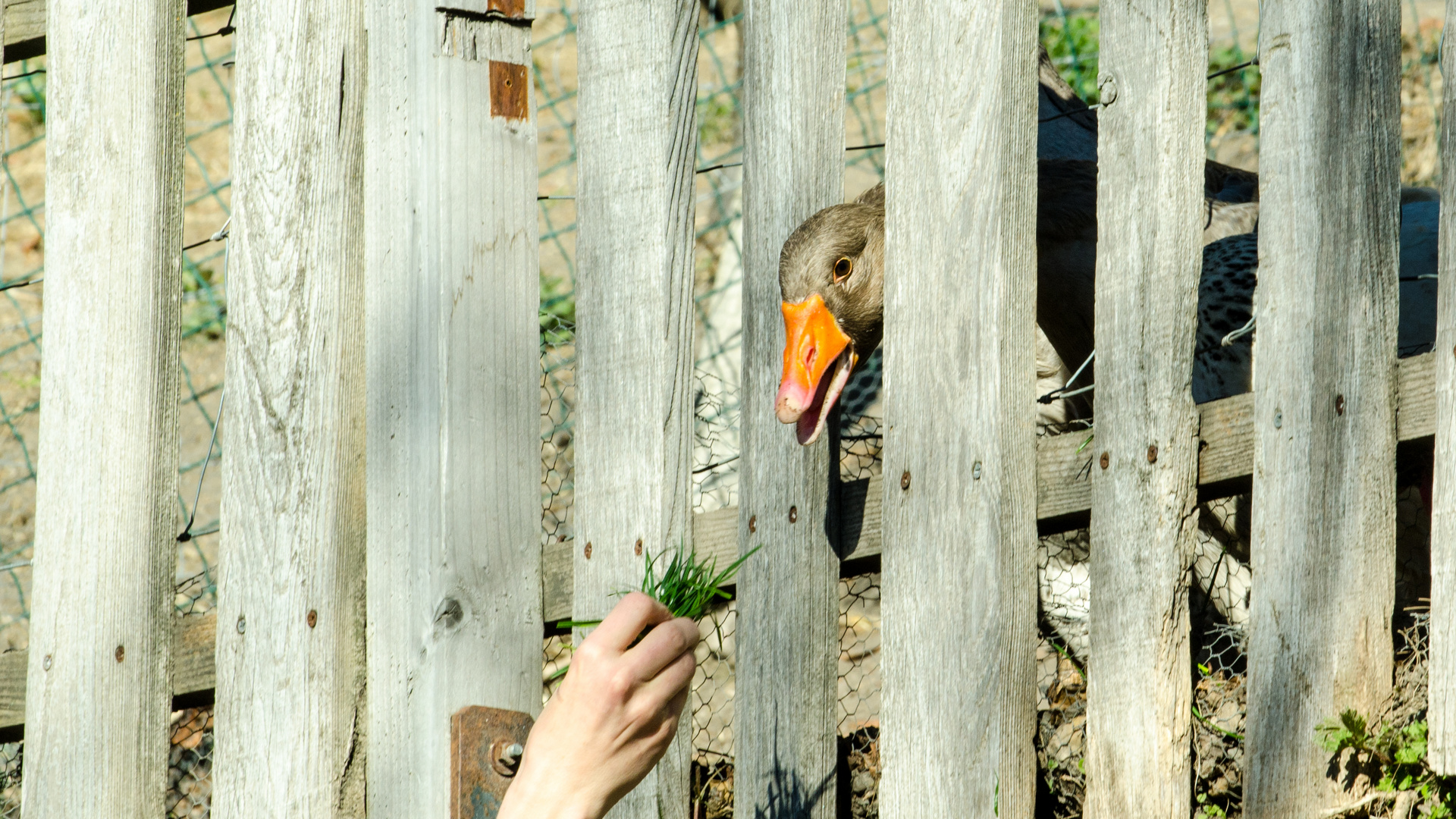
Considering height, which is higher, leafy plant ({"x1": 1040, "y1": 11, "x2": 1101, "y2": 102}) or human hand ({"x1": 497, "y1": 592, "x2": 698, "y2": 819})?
leafy plant ({"x1": 1040, "y1": 11, "x2": 1101, "y2": 102})

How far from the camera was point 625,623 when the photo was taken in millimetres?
1658

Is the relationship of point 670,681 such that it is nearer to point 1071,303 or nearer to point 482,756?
point 482,756

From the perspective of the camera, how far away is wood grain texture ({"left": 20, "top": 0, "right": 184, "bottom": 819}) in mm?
2557

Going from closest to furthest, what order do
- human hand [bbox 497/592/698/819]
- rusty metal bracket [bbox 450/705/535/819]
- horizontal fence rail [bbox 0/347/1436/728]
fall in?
human hand [bbox 497/592/698/819] → rusty metal bracket [bbox 450/705/535/819] → horizontal fence rail [bbox 0/347/1436/728]

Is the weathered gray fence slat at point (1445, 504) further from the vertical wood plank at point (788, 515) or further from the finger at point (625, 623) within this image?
the finger at point (625, 623)

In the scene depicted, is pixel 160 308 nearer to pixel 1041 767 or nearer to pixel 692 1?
pixel 692 1

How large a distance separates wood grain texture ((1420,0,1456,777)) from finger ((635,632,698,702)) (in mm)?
1276

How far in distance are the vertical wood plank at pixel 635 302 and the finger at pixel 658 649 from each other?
601mm

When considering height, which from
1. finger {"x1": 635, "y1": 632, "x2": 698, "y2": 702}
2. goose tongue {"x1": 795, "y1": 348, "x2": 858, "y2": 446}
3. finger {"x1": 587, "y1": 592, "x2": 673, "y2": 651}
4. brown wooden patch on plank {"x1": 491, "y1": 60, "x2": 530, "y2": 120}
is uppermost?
brown wooden patch on plank {"x1": 491, "y1": 60, "x2": 530, "y2": 120}

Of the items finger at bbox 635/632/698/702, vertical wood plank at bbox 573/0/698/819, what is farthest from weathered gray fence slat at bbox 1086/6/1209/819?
finger at bbox 635/632/698/702

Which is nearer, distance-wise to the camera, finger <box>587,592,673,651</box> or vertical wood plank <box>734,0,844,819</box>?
finger <box>587,592,673,651</box>

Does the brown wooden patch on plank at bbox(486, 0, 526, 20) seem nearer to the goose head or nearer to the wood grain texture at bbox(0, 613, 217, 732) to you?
the goose head

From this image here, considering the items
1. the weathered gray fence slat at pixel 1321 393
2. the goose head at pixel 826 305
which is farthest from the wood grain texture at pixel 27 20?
the weathered gray fence slat at pixel 1321 393

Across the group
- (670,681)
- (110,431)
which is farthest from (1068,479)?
(110,431)
